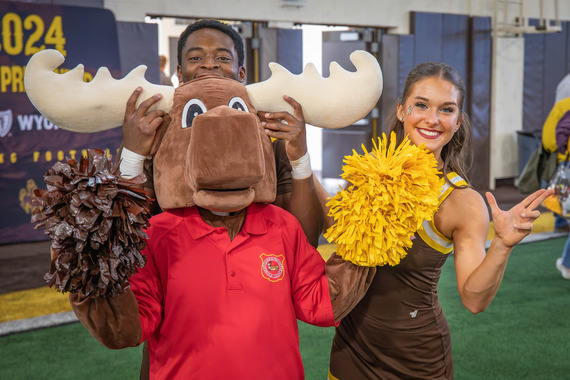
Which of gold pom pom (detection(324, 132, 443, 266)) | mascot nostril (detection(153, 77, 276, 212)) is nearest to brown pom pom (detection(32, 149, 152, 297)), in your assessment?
mascot nostril (detection(153, 77, 276, 212))

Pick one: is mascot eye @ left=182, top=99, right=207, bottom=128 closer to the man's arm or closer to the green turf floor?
the man's arm

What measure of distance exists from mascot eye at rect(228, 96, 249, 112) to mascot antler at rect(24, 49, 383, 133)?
0.08 metres

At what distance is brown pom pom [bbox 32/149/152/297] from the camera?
133cm

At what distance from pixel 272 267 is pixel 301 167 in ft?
1.09

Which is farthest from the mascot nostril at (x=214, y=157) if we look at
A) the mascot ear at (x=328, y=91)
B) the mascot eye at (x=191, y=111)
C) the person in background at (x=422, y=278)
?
the person in background at (x=422, y=278)

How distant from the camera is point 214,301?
1.63 meters

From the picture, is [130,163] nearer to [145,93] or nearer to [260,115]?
[145,93]

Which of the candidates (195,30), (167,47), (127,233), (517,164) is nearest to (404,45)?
(517,164)

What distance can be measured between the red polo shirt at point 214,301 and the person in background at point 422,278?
47 cm

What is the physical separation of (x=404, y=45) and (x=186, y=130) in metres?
7.86

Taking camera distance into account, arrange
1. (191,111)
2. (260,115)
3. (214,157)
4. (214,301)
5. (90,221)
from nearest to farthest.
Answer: (90,221)
(214,157)
(214,301)
(191,111)
(260,115)

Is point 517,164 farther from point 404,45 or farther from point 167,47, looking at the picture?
point 167,47

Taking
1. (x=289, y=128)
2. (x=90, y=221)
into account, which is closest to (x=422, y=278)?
(x=289, y=128)

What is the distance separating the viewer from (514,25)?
10.2 metres
